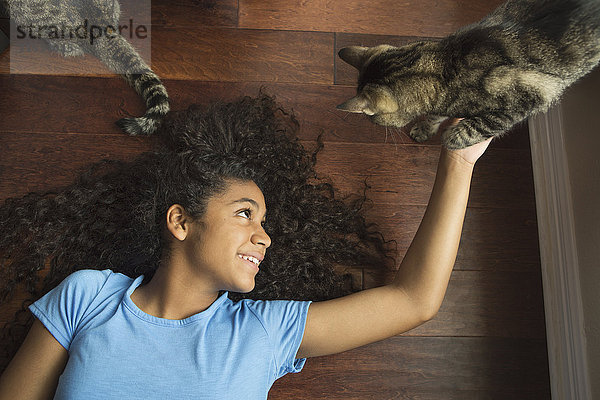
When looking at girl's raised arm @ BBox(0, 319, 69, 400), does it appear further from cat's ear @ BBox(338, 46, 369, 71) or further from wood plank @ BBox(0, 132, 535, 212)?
cat's ear @ BBox(338, 46, 369, 71)

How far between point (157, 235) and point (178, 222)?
17 cm

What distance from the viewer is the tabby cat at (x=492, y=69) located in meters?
1.12

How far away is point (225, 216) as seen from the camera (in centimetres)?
122

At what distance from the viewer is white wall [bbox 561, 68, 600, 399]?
4.62ft

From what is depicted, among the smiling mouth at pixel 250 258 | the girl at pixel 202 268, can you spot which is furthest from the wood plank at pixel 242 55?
the smiling mouth at pixel 250 258

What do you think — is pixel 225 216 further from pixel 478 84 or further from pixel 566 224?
pixel 566 224

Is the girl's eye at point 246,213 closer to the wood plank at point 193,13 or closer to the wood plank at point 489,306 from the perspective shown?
the wood plank at point 489,306

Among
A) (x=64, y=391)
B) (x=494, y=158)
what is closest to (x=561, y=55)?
(x=494, y=158)

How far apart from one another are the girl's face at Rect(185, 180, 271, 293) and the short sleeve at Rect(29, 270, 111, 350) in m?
0.32

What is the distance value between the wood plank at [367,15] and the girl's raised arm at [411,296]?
76 cm

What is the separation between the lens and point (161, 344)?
119cm

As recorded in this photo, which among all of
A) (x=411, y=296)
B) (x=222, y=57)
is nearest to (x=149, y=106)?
(x=222, y=57)

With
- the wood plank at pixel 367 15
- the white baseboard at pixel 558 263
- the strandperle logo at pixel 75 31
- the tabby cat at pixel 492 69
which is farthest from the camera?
the wood plank at pixel 367 15

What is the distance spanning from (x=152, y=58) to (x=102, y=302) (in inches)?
38.6
